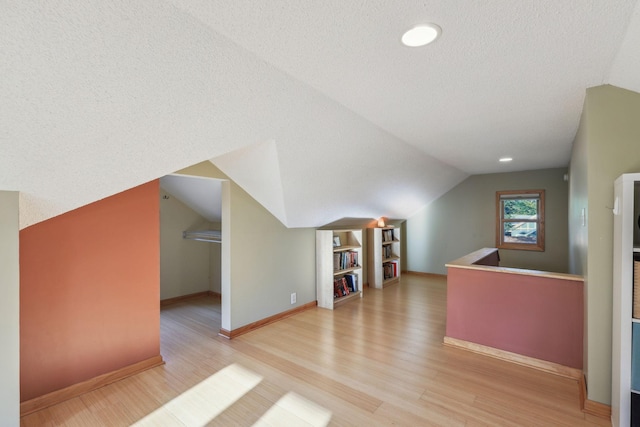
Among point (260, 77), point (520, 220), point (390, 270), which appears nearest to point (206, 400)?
point (260, 77)

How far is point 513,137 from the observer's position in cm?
322

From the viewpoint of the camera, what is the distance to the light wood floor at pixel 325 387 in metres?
2.04

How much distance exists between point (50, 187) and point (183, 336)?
90.8 inches

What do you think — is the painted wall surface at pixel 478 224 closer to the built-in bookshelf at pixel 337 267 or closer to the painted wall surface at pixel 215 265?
the built-in bookshelf at pixel 337 267

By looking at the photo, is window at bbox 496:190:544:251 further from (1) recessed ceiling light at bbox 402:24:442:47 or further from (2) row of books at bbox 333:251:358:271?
(1) recessed ceiling light at bbox 402:24:442:47

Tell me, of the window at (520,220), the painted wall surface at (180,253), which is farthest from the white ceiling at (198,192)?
the window at (520,220)

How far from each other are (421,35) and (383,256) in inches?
190

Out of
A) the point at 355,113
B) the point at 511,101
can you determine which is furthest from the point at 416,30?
the point at 511,101

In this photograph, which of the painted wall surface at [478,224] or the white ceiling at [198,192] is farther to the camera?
the painted wall surface at [478,224]

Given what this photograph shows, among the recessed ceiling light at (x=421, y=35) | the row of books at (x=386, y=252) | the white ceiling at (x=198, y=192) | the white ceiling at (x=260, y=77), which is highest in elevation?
the recessed ceiling light at (x=421, y=35)

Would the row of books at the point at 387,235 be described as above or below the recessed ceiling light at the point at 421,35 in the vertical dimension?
below

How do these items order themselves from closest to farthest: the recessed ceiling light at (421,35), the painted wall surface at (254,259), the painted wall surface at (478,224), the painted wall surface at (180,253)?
the recessed ceiling light at (421,35) < the painted wall surface at (254,259) < the painted wall surface at (180,253) < the painted wall surface at (478,224)

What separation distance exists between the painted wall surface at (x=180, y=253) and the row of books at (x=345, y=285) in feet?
7.35

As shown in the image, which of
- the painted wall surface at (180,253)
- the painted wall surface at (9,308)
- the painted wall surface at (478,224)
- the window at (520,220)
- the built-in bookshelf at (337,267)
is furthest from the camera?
the window at (520,220)
